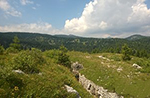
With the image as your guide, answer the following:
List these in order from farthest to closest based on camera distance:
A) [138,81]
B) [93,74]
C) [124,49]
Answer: [124,49], [93,74], [138,81]

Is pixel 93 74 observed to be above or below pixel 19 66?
below

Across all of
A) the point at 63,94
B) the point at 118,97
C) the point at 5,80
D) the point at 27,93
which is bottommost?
the point at 118,97

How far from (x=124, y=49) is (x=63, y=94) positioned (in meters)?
38.7

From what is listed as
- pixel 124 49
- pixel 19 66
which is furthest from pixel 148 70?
pixel 19 66

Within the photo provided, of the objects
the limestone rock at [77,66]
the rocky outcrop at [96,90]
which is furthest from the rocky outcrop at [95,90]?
the limestone rock at [77,66]

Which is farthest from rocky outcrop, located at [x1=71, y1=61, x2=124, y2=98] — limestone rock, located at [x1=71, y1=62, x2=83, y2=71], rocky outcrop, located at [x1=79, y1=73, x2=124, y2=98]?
limestone rock, located at [x1=71, y1=62, x2=83, y2=71]

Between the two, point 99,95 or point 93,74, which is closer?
point 99,95

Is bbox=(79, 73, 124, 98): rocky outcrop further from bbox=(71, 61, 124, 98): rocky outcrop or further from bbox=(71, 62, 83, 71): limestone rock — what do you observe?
bbox=(71, 62, 83, 71): limestone rock

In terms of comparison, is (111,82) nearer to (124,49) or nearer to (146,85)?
(146,85)

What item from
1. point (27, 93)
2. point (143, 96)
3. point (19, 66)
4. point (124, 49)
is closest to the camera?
point (27, 93)

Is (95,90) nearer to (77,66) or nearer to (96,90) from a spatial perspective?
(96,90)

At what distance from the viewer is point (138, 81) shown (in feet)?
59.5

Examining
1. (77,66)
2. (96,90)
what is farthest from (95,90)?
(77,66)

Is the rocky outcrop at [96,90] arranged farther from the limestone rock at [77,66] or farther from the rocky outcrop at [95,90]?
the limestone rock at [77,66]
